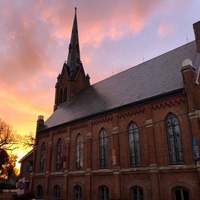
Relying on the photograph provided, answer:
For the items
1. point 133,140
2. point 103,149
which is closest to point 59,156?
point 103,149

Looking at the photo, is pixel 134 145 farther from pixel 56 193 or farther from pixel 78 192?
pixel 56 193

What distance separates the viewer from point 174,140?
16.1 metres

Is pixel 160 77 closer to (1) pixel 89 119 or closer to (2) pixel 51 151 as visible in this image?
(1) pixel 89 119

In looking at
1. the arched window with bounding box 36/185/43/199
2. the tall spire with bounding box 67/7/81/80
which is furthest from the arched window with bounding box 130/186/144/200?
the tall spire with bounding box 67/7/81/80

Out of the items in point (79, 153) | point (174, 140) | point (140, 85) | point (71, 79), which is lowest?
point (174, 140)

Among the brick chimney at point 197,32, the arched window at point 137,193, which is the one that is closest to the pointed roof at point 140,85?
the brick chimney at point 197,32

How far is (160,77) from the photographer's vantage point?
20.1 metres

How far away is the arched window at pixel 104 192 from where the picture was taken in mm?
19033

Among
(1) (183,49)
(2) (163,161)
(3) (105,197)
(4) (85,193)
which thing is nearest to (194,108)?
(2) (163,161)

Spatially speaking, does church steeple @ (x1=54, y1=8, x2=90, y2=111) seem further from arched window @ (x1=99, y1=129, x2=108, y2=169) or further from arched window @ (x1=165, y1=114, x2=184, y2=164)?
arched window @ (x1=165, y1=114, x2=184, y2=164)

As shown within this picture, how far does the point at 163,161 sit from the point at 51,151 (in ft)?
50.1

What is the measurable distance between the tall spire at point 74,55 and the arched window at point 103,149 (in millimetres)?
16769

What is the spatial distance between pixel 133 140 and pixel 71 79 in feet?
64.7

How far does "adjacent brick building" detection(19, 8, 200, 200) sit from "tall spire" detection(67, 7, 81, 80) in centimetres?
942
